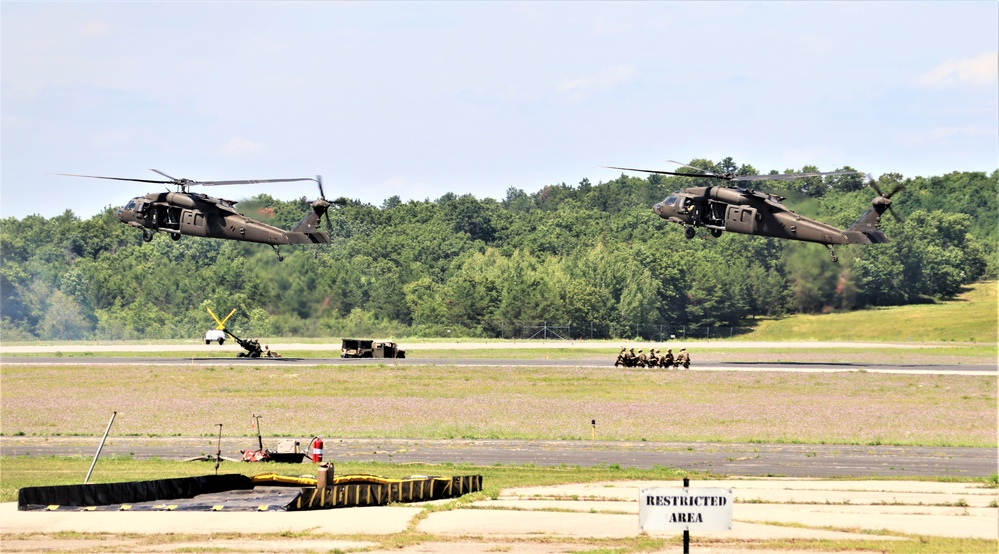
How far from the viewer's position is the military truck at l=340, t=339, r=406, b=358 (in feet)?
286

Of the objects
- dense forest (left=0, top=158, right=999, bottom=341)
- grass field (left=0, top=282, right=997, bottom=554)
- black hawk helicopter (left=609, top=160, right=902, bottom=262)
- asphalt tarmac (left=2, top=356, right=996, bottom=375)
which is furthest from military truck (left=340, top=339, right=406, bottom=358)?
black hawk helicopter (left=609, top=160, right=902, bottom=262)

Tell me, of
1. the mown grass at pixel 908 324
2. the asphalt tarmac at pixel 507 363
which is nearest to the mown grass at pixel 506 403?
the asphalt tarmac at pixel 507 363

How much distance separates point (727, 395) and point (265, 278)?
143 ft

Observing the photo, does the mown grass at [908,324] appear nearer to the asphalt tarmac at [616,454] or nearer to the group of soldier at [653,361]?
the group of soldier at [653,361]

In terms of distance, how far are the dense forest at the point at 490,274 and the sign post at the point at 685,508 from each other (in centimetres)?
6266

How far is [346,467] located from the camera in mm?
36562

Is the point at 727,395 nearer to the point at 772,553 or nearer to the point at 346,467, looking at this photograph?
the point at 346,467

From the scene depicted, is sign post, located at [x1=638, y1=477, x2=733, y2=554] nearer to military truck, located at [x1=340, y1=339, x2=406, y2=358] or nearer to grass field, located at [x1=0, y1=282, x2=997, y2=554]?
grass field, located at [x1=0, y1=282, x2=997, y2=554]

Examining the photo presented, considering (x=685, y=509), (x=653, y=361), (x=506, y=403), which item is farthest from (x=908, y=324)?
(x=685, y=509)

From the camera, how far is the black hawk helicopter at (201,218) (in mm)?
72688

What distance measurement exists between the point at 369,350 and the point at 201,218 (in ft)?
65.5

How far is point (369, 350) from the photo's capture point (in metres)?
87.9

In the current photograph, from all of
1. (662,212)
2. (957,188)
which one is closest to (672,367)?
(662,212)

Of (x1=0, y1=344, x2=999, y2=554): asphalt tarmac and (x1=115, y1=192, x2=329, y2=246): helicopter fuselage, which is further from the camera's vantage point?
(x1=115, y1=192, x2=329, y2=246): helicopter fuselage
